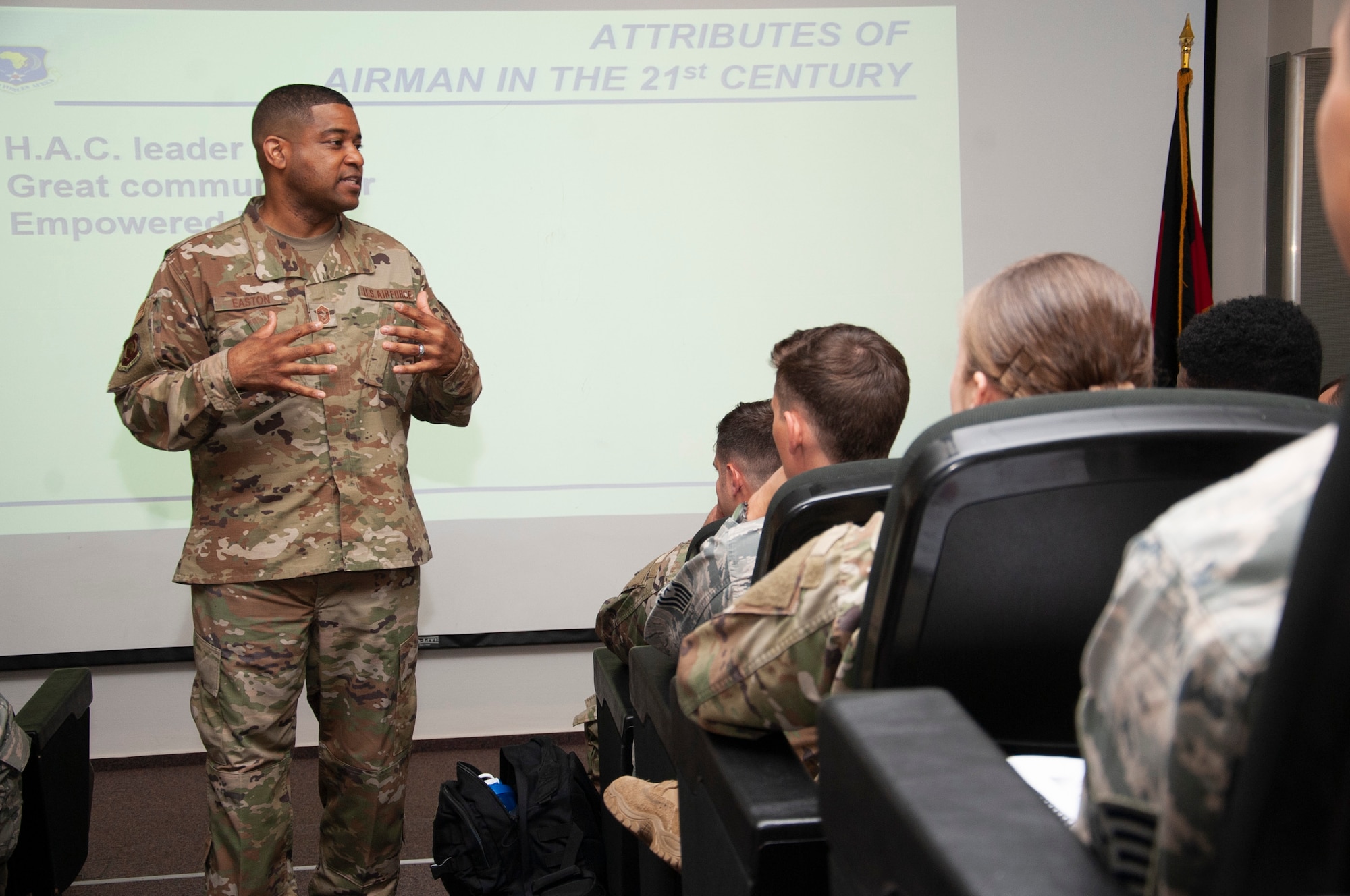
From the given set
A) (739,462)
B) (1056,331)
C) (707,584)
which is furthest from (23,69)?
(1056,331)

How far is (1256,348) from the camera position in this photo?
6.32 ft

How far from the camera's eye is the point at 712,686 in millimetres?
994

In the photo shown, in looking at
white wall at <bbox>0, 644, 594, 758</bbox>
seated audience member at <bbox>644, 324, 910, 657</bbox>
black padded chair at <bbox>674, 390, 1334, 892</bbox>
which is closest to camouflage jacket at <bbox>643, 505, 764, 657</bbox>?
seated audience member at <bbox>644, 324, 910, 657</bbox>

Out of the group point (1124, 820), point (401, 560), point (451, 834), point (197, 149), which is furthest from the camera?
point (197, 149)

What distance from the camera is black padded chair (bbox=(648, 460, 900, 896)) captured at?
2.82 ft

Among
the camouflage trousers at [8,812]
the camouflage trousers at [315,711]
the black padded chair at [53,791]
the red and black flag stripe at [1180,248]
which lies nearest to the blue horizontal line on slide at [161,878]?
the camouflage trousers at [315,711]

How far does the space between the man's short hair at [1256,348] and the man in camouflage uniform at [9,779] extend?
2.05m

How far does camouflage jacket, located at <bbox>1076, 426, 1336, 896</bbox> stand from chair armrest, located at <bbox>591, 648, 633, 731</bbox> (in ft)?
3.78

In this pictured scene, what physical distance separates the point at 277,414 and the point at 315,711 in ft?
1.97

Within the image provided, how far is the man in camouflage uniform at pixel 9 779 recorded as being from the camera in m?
1.48

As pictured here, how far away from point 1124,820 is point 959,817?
80mm

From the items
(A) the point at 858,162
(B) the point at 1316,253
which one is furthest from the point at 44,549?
(B) the point at 1316,253

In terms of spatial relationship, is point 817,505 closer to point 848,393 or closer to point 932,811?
point 932,811

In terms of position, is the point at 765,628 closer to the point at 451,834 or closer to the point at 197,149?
the point at 451,834
